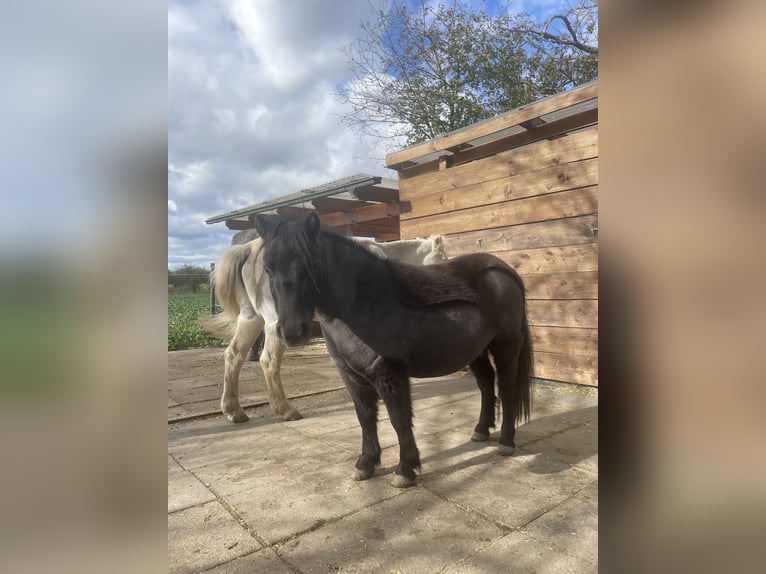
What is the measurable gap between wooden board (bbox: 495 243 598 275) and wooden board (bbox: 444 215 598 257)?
6 cm

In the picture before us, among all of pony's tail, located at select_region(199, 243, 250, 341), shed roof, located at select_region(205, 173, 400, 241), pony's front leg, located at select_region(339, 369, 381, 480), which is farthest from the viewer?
shed roof, located at select_region(205, 173, 400, 241)

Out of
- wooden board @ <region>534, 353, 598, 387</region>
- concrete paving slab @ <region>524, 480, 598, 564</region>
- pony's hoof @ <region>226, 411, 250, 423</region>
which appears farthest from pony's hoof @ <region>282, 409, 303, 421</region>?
wooden board @ <region>534, 353, 598, 387</region>

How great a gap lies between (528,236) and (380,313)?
9.61 feet

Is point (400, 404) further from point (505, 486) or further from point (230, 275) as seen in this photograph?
point (230, 275)

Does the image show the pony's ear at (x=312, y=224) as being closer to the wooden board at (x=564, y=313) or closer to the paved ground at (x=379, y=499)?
the paved ground at (x=379, y=499)

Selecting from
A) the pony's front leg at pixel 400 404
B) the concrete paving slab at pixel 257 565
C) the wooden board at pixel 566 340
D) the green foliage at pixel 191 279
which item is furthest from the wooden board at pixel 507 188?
the green foliage at pixel 191 279

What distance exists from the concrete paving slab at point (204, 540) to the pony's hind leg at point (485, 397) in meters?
1.80

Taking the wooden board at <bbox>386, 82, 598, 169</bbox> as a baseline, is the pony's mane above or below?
below

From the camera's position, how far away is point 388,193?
614 cm

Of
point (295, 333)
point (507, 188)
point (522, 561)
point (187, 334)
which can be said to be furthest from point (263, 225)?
point (187, 334)

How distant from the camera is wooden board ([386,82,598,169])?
158 inches

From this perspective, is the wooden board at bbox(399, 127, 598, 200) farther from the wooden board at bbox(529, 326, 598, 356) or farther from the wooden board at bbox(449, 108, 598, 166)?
the wooden board at bbox(529, 326, 598, 356)
